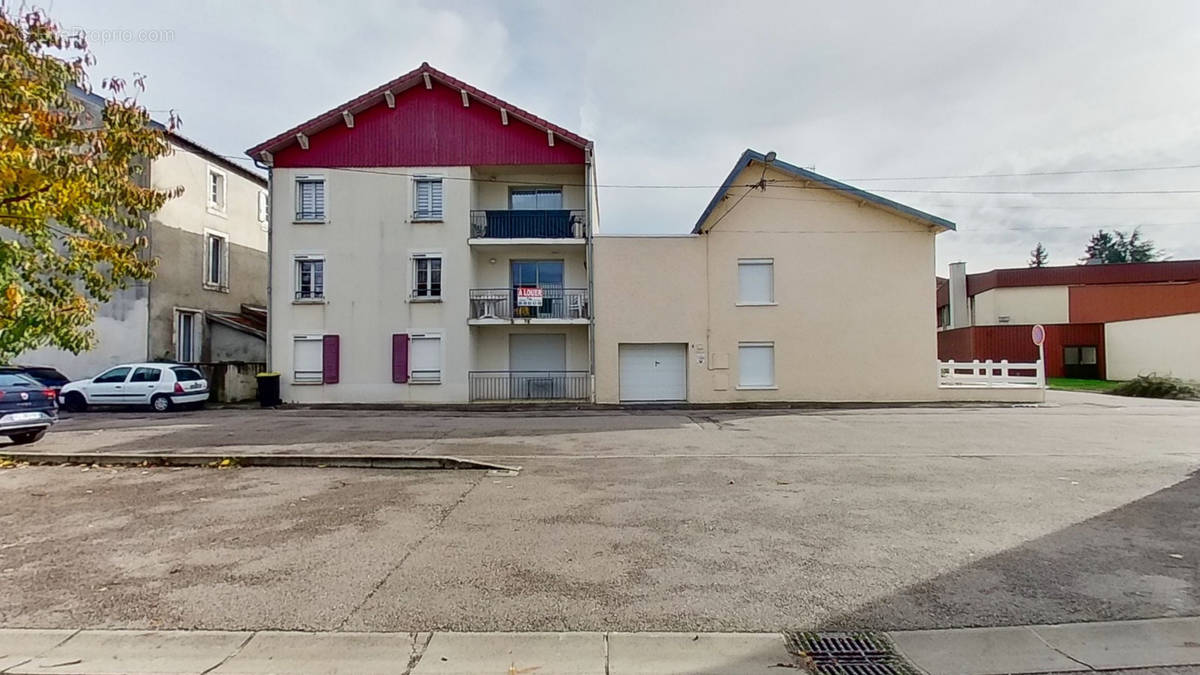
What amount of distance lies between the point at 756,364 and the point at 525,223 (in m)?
9.39

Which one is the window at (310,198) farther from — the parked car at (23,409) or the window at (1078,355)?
the window at (1078,355)

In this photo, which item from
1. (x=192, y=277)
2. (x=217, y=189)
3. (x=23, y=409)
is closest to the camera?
(x=23, y=409)

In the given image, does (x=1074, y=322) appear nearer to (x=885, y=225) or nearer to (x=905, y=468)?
(x=885, y=225)

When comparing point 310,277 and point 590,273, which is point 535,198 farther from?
point 310,277

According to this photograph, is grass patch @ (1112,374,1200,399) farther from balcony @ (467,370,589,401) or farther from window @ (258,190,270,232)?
window @ (258,190,270,232)

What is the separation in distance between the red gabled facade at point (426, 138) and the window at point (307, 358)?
6.08 meters

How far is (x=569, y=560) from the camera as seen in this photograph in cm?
522

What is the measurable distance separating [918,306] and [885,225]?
2.98 meters

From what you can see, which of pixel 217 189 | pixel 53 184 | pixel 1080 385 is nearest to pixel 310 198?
pixel 217 189

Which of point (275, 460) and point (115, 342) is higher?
point (115, 342)

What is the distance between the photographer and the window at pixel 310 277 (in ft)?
73.6

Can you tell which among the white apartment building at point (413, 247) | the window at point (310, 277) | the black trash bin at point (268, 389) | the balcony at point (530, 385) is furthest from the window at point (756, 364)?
the black trash bin at point (268, 389)

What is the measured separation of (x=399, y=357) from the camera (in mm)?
22016

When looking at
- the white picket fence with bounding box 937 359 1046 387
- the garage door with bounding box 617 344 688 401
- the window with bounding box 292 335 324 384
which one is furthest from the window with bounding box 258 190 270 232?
the white picket fence with bounding box 937 359 1046 387
